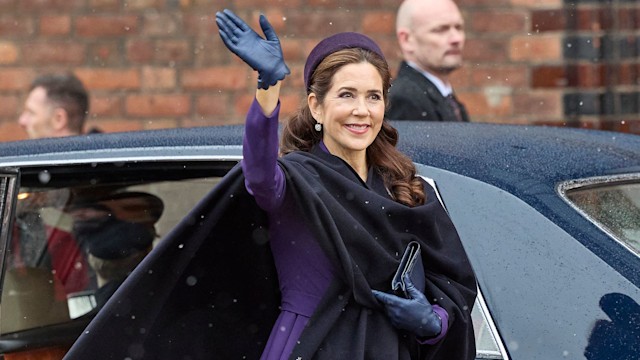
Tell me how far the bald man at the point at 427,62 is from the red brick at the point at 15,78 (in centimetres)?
219

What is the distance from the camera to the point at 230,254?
2721 mm

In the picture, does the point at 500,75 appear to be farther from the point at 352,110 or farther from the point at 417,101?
the point at 352,110

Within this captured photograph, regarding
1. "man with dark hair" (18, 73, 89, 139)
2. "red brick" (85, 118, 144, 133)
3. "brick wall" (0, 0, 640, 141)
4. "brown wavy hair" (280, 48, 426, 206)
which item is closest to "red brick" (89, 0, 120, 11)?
"brick wall" (0, 0, 640, 141)

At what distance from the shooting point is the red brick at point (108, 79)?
22.2ft

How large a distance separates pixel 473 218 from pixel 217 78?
406 centimetres

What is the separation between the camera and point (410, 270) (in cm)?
257

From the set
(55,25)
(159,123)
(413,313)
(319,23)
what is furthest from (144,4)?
(413,313)

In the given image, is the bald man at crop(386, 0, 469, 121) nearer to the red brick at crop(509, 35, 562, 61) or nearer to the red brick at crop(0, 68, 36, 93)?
the red brick at crop(509, 35, 562, 61)

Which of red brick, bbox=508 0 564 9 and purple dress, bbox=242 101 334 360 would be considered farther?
red brick, bbox=508 0 564 9

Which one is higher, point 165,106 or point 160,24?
point 160,24

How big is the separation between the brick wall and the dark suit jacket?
1489mm

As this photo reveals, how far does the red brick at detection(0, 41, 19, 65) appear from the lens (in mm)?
6828

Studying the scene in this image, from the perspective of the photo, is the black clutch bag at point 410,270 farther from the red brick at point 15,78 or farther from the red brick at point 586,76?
the red brick at point 15,78

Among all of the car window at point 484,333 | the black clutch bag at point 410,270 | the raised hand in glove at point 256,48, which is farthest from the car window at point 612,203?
the raised hand in glove at point 256,48
